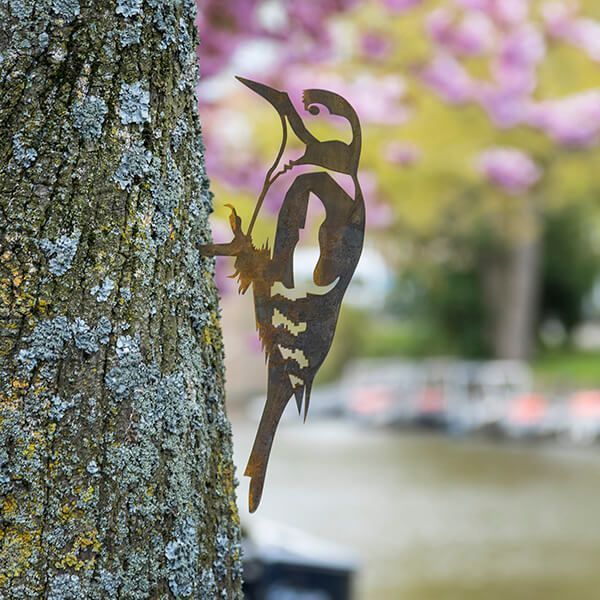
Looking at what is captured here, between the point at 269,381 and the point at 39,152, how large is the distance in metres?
0.43

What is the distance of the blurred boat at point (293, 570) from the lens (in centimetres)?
409

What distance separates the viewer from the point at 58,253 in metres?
1.21

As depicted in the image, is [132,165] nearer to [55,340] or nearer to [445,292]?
[55,340]

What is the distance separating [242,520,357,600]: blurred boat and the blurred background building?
82mm

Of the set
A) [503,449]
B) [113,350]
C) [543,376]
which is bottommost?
[113,350]

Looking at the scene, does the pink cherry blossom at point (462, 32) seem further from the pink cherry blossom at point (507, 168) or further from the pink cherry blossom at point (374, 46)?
the pink cherry blossom at point (507, 168)

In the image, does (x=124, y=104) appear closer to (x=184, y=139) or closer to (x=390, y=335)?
(x=184, y=139)

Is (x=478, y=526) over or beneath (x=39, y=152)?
over

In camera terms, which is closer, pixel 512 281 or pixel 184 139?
pixel 184 139

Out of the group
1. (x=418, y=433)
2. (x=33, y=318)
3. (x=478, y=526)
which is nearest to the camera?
(x=33, y=318)

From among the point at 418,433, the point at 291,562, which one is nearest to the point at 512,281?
the point at 418,433

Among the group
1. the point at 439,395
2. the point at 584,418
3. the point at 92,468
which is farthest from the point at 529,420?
the point at 92,468

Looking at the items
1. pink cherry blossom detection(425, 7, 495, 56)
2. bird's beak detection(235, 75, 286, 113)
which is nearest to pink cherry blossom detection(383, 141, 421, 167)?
pink cherry blossom detection(425, 7, 495, 56)

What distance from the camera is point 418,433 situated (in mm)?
17094
